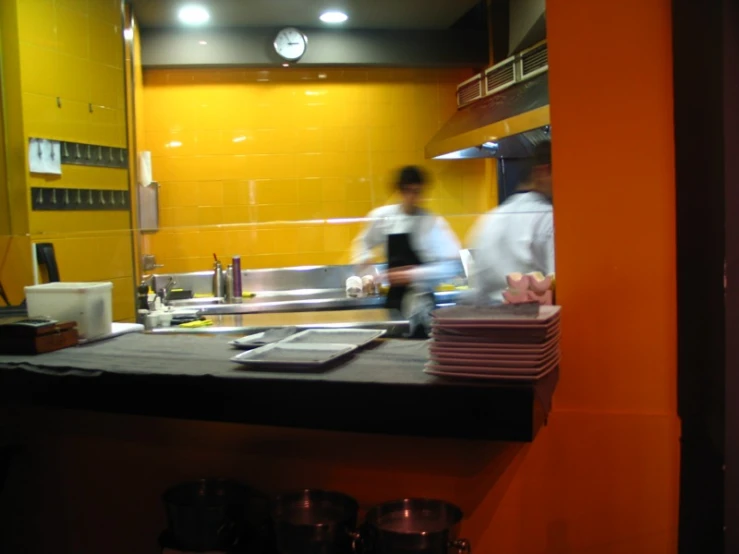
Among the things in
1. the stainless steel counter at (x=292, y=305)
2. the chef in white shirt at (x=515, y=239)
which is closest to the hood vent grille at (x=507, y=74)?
the chef in white shirt at (x=515, y=239)

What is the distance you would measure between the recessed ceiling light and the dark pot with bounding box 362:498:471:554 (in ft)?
13.8

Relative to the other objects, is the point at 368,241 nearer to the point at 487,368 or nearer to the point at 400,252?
the point at 400,252

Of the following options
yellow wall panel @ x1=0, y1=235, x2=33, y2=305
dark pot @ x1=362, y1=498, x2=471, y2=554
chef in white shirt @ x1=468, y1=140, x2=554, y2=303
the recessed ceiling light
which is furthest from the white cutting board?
the recessed ceiling light

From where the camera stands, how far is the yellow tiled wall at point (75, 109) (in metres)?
3.11

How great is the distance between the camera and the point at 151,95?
5.18m

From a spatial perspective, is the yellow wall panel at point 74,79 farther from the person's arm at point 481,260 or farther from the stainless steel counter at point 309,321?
the person's arm at point 481,260

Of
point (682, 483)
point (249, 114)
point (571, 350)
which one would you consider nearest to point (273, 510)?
point (571, 350)

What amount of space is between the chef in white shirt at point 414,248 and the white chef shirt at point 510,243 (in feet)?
1.46

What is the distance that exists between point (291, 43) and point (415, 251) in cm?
242

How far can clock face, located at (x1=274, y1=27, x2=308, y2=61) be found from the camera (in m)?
5.20

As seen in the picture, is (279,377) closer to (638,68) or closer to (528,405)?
(528,405)

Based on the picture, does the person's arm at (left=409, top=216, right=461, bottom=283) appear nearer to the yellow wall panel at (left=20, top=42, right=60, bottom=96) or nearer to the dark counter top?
the dark counter top

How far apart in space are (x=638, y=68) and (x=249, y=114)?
13.1 ft

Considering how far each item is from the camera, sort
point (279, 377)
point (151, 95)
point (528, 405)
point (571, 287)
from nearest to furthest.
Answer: point (528, 405) → point (279, 377) → point (571, 287) → point (151, 95)
